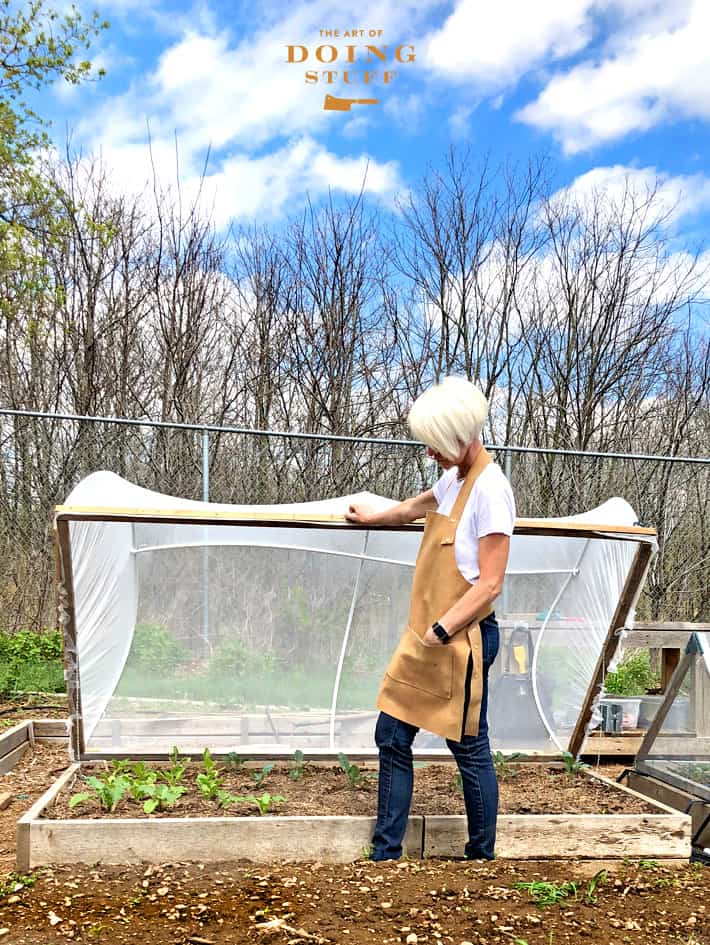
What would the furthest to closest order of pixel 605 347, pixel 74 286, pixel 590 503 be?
pixel 605 347 < pixel 74 286 < pixel 590 503

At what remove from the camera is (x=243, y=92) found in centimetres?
1079

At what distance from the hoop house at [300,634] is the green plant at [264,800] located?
2.40 ft

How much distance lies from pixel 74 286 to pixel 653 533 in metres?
10.1

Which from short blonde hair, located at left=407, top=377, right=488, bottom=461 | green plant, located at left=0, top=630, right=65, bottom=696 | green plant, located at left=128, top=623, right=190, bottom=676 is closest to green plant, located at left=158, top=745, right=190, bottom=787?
green plant, located at left=128, top=623, right=190, bottom=676

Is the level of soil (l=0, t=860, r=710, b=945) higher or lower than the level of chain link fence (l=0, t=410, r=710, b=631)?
lower

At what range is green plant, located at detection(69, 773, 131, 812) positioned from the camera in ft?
11.4

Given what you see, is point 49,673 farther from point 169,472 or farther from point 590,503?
point 590,503

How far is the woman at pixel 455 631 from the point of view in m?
3.17

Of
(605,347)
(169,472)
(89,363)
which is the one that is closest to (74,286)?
(89,363)

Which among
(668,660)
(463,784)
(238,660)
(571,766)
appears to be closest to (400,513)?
(463,784)

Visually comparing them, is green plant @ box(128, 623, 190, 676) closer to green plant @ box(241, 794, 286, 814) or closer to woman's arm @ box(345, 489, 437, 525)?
green plant @ box(241, 794, 286, 814)

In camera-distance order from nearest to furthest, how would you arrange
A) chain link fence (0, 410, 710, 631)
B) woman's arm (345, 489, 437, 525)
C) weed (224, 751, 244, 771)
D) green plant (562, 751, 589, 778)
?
woman's arm (345, 489, 437, 525), weed (224, 751, 244, 771), green plant (562, 751, 589, 778), chain link fence (0, 410, 710, 631)

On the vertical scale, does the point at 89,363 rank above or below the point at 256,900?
above

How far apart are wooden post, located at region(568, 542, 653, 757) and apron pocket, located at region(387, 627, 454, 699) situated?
1406 millimetres
